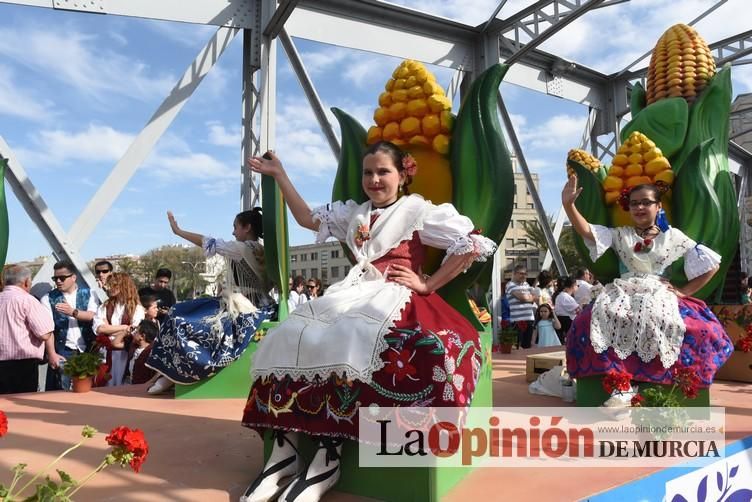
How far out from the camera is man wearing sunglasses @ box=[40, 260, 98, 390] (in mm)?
4445

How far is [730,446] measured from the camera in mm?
2361

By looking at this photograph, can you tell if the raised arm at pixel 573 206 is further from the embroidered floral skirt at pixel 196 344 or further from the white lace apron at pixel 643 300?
the embroidered floral skirt at pixel 196 344

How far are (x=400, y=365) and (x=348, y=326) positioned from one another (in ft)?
0.71

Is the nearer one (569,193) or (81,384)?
(569,193)

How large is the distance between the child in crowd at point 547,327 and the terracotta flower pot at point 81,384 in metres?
4.99

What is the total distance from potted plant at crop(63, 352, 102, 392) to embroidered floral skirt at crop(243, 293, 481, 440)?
8.20 feet

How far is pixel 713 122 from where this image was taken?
4.12 m

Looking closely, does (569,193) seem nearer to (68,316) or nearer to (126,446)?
(126,446)

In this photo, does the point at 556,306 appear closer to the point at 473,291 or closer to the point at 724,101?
the point at 724,101

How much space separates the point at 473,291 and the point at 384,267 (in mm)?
908

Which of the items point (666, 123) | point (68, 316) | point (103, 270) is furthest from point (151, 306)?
point (666, 123)

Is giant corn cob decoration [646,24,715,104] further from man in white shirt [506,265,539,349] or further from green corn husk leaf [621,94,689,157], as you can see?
man in white shirt [506,265,539,349]

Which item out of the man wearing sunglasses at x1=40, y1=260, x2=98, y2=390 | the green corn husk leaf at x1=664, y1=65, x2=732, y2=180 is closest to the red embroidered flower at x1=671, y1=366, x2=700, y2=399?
the green corn husk leaf at x1=664, y1=65, x2=732, y2=180

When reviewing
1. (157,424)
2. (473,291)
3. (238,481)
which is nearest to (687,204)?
(473,291)
